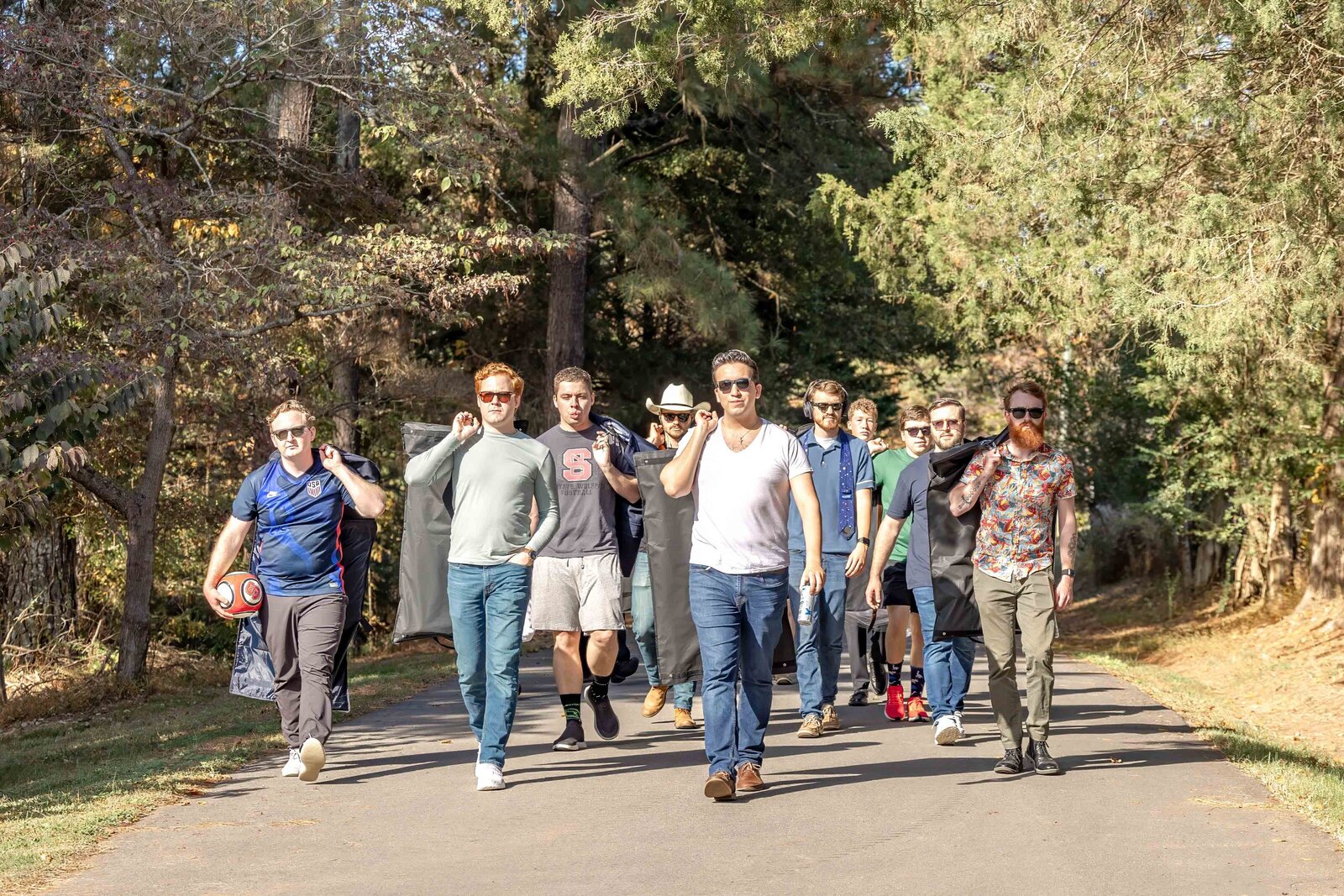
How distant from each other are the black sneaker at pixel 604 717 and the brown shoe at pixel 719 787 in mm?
2045

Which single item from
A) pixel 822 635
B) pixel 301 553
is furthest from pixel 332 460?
Result: pixel 822 635

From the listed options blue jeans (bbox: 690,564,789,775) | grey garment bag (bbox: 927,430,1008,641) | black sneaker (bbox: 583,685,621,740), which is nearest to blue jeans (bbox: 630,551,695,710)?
black sneaker (bbox: 583,685,621,740)

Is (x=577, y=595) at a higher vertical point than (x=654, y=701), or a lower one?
higher

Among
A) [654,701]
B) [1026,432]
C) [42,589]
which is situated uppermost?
[1026,432]

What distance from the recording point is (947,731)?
30.5ft

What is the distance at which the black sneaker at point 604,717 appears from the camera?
31.5ft

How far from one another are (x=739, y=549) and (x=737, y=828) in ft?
4.41

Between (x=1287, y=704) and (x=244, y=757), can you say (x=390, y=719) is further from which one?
(x=1287, y=704)

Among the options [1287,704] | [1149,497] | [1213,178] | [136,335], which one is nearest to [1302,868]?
[1213,178]

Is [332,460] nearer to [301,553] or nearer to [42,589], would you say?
[301,553]

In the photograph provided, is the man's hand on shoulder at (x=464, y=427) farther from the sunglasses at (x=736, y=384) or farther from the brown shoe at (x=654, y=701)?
the brown shoe at (x=654, y=701)

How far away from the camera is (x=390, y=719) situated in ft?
36.3

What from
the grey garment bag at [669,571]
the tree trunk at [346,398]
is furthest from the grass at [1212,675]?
the tree trunk at [346,398]

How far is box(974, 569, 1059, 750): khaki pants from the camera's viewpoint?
826 cm
